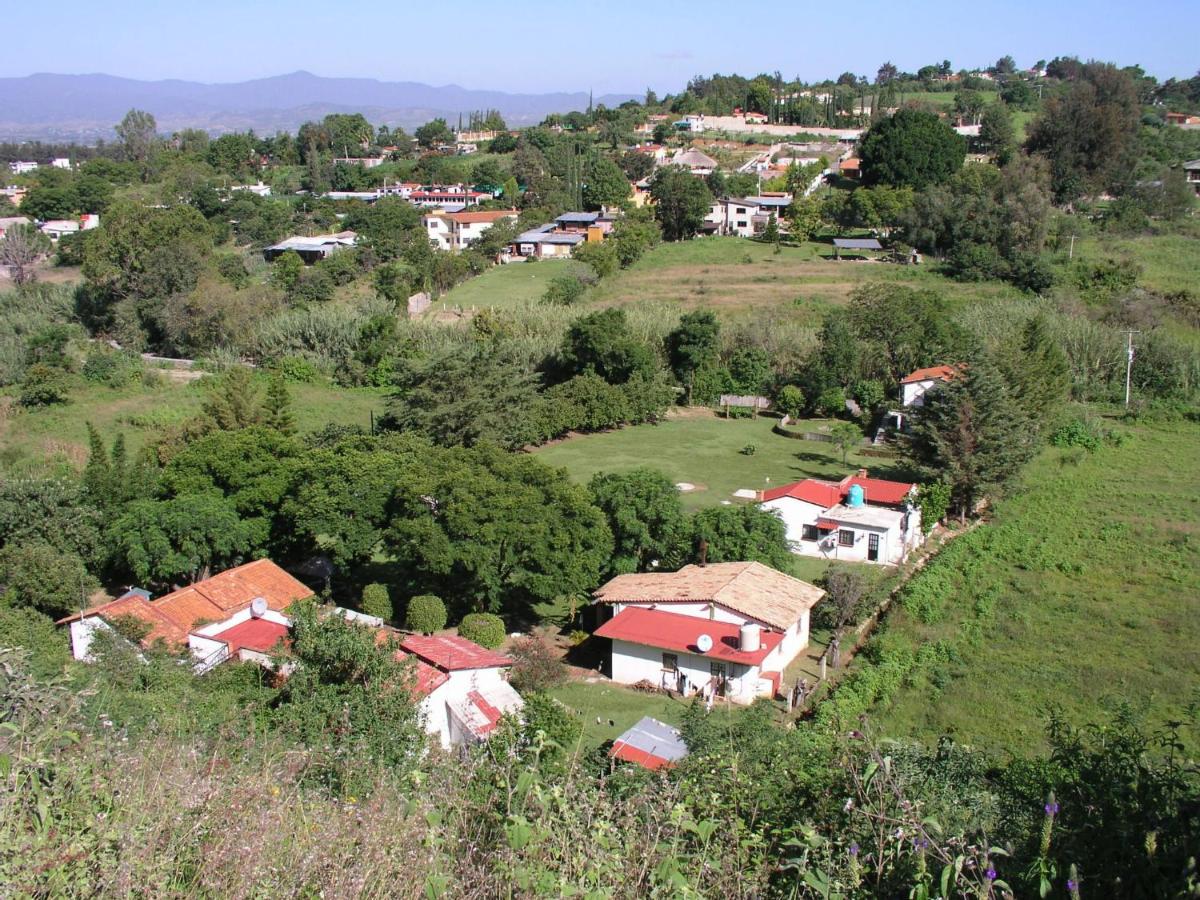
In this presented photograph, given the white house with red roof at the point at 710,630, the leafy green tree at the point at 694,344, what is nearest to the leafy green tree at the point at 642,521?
the white house with red roof at the point at 710,630

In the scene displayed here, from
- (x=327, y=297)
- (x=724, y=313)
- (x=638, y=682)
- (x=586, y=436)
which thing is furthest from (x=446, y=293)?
(x=638, y=682)

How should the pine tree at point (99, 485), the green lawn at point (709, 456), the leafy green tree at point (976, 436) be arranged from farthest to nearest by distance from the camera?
the green lawn at point (709, 456) < the leafy green tree at point (976, 436) < the pine tree at point (99, 485)

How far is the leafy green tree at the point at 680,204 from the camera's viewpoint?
166 feet

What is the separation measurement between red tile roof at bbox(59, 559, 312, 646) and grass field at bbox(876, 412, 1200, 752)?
899cm

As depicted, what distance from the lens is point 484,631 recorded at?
1448 centimetres

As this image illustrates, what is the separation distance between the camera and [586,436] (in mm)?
29516

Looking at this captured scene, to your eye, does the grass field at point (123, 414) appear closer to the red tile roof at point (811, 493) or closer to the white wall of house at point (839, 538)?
the red tile roof at point (811, 493)

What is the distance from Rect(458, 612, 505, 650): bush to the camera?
14461mm

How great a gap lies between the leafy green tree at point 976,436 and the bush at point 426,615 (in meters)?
10.6

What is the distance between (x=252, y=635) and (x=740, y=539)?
7731 mm

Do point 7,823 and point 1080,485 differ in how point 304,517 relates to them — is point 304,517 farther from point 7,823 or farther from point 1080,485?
point 1080,485

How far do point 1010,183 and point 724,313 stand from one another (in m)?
16.2

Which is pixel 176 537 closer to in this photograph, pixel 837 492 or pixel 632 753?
pixel 632 753

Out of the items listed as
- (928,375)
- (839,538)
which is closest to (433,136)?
(928,375)
